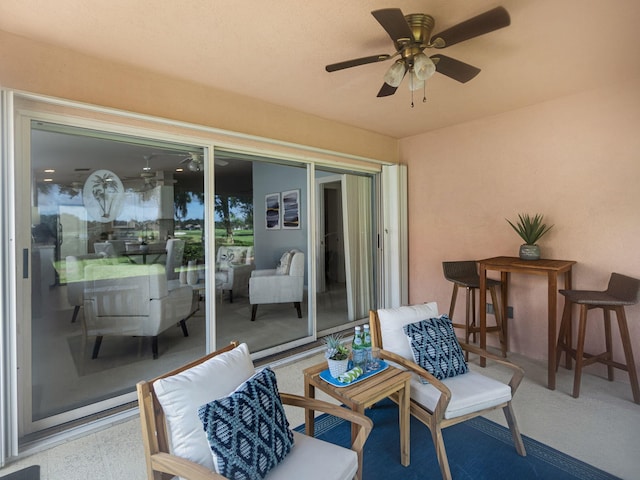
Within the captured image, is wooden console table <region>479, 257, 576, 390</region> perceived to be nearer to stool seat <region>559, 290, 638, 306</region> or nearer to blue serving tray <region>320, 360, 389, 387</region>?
stool seat <region>559, 290, 638, 306</region>

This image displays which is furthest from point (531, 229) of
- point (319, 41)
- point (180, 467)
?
point (180, 467)

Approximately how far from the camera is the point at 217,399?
138 cm

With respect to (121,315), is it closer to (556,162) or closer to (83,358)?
(83,358)

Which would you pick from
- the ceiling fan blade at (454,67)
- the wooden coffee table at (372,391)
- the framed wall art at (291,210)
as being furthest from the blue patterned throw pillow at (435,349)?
the framed wall art at (291,210)

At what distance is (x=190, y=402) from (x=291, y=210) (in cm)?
277

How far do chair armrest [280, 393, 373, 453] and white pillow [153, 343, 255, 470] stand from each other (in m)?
0.36

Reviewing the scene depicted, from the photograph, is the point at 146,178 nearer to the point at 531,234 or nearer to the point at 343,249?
the point at 343,249

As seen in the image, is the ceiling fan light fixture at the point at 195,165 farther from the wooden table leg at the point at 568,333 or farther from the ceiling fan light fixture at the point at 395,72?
the wooden table leg at the point at 568,333

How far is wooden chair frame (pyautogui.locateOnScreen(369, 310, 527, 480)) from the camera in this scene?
5.72ft

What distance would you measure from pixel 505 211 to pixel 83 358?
416 centimetres

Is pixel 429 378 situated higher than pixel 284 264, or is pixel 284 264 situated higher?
pixel 284 264

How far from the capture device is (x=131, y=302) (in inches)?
109

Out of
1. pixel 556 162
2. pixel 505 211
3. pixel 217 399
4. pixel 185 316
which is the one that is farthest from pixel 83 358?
pixel 556 162

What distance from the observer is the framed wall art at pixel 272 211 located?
148 inches
